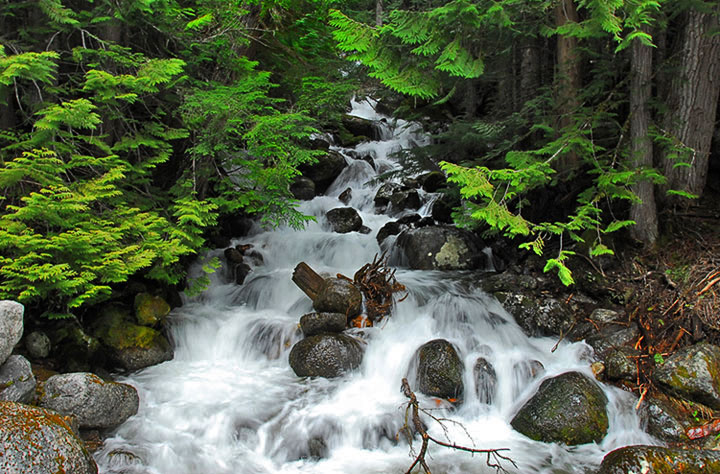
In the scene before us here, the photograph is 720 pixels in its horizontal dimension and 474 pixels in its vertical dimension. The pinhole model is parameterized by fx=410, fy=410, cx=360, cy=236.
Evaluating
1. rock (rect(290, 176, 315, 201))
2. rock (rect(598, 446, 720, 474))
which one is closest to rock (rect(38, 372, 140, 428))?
rock (rect(598, 446, 720, 474))

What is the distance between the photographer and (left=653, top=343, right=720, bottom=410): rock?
4395 millimetres

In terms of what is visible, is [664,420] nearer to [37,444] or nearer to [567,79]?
[567,79]

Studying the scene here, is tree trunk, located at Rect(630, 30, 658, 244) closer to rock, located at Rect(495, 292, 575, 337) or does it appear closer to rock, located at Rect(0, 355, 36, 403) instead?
rock, located at Rect(495, 292, 575, 337)

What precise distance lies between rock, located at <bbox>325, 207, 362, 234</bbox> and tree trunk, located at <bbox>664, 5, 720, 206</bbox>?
270 inches

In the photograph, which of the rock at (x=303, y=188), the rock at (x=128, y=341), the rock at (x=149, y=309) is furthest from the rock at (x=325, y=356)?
the rock at (x=303, y=188)

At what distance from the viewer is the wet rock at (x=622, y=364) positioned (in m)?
4.95

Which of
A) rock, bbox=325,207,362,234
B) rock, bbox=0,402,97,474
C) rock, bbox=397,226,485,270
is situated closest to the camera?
rock, bbox=0,402,97,474

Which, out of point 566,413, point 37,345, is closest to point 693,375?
point 566,413

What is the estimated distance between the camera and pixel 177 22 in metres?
6.93

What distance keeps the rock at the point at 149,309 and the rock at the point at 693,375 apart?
6793mm

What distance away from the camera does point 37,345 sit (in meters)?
5.09

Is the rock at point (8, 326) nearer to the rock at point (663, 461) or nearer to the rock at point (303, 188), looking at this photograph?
the rock at point (663, 461)

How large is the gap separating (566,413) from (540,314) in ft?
6.51

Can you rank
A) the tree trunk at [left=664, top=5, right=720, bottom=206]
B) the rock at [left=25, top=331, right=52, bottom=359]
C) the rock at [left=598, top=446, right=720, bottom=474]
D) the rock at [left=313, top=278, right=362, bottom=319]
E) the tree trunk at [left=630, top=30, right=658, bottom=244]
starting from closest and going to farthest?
the rock at [left=598, top=446, right=720, bottom=474] → the rock at [left=25, top=331, right=52, bottom=359] → the tree trunk at [left=664, top=5, right=720, bottom=206] → the tree trunk at [left=630, top=30, right=658, bottom=244] → the rock at [left=313, top=278, right=362, bottom=319]
